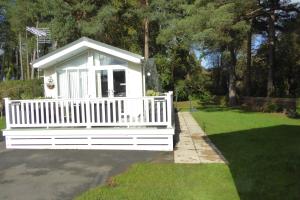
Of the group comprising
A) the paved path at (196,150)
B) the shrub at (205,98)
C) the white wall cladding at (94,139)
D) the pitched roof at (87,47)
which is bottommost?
the paved path at (196,150)

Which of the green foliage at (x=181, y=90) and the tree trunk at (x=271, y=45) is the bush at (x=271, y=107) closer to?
the tree trunk at (x=271, y=45)

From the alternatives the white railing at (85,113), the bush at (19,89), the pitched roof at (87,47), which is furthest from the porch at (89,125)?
the bush at (19,89)

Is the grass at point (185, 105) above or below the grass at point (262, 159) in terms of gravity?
above

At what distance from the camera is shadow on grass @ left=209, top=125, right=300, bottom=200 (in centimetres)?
538

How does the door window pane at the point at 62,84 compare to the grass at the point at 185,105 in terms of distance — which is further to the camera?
the grass at the point at 185,105

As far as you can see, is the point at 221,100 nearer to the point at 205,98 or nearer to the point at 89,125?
the point at 205,98

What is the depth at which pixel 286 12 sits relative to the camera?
23.2 m

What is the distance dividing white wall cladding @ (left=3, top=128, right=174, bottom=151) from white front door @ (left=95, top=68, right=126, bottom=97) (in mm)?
3043

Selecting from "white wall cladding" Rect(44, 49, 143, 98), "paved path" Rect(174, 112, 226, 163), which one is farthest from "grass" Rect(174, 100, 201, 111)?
"paved path" Rect(174, 112, 226, 163)

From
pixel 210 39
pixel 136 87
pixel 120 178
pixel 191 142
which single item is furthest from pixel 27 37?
pixel 120 178

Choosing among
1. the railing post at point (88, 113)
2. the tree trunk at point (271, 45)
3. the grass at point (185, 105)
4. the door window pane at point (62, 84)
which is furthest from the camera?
the grass at point (185, 105)

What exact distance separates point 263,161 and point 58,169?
4359 mm

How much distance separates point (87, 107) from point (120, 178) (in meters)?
3.63

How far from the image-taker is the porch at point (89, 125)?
905 cm
